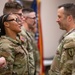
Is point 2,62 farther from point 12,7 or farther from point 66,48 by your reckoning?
point 12,7

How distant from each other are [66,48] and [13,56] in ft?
1.82

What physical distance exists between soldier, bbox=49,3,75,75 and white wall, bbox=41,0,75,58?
138 inches

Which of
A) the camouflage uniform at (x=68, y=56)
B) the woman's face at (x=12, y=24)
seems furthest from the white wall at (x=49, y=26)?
the camouflage uniform at (x=68, y=56)

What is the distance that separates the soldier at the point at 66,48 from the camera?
98.0 inches

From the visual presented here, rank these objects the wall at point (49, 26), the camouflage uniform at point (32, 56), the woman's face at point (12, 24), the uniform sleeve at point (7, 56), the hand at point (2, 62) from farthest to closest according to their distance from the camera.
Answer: the wall at point (49, 26) < the camouflage uniform at point (32, 56) < the woman's face at point (12, 24) < the uniform sleeve at point (7, 56) < the hand at point (2, 62)

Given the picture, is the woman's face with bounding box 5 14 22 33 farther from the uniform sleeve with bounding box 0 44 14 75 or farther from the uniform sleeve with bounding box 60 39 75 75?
the uniform sleeve with bounding box 60 39 75 75

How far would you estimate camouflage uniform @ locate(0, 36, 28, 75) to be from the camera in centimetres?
248

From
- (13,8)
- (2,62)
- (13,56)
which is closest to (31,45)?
→ (13,8)

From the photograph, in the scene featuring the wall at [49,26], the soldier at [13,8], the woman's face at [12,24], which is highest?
the soldier at [13,8]

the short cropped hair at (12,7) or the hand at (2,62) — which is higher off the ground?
the short cropped hair at (12,7)

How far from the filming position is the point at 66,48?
250cm

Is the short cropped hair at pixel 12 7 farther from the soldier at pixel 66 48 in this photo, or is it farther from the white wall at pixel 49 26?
the white wall at pixel 49 26

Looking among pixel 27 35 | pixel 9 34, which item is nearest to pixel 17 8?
pixel 27 35

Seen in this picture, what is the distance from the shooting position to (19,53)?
263 cm
